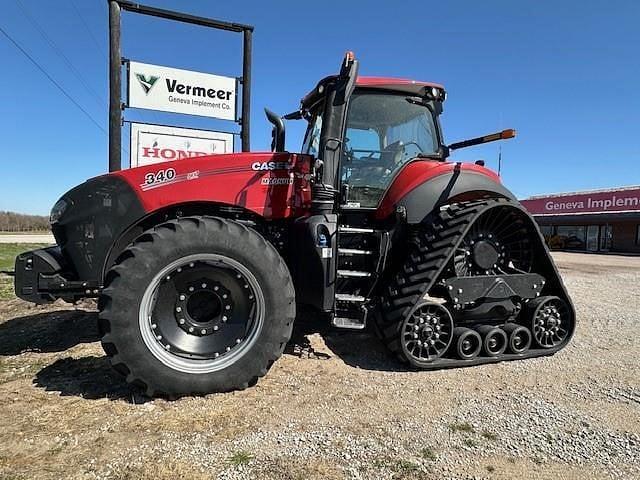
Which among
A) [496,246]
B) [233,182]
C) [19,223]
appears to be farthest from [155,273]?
[19,223]

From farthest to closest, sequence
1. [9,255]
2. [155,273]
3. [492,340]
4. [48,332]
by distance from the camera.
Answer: [9,255], [48,332], [492,340], [155,273]

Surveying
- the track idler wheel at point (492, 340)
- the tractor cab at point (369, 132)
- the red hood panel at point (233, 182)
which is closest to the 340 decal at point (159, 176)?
the red hood panel at point (233, 182)

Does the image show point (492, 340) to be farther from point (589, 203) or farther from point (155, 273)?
point (589, 203)

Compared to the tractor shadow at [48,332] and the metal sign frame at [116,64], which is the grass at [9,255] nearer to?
the tractor shadow at [48,332]

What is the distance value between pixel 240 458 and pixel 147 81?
6.01 meters

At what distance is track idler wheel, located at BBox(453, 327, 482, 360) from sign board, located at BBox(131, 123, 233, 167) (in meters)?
4.61

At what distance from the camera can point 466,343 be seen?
4.14 meters

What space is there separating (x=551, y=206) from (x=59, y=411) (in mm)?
39139

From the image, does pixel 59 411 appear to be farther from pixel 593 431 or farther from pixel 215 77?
pixel 215 77

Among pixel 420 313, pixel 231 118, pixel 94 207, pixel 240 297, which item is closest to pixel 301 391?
pixel 240 297

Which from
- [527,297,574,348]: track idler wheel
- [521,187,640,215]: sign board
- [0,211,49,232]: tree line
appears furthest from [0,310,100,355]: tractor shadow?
[0,211,49,232]: tree line

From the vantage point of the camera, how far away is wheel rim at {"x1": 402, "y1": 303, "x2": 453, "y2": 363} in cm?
396

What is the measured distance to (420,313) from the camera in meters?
4.00

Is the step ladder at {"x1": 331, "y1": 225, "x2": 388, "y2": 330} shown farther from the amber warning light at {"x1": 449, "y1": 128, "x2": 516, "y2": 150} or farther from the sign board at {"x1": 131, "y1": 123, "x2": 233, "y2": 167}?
the sign board at {"x1": 131, "y1": 123, "x2": 233, "y2": 167}
